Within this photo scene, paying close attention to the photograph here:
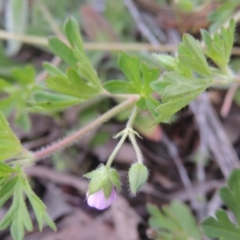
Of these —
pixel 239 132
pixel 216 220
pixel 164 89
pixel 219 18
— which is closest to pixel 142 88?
pixel 164 89

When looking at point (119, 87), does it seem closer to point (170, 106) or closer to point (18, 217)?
point (170, 106)

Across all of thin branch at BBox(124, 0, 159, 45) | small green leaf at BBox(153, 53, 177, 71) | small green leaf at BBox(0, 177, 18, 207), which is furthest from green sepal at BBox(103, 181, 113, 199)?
thin branch at BBox(124, 0, 159, 45)

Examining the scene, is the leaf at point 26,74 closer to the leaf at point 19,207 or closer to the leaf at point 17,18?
the leaf at point 17,18

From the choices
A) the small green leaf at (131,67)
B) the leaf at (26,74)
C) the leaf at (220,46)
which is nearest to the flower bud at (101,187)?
the small green leaf at (131,67)

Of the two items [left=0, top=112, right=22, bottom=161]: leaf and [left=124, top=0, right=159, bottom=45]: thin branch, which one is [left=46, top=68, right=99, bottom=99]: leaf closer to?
[left=0, top=112, right=22, bottom=161]: leaf

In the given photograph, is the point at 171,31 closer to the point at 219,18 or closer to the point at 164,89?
the point at 219,18

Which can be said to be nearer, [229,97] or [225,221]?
[225,221]

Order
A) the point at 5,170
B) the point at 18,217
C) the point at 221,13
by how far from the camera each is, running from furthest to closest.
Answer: the point at 221,13 → the point at 18,217 → the point at 5,170

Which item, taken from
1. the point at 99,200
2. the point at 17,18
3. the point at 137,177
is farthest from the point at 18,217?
the point at 17,18
